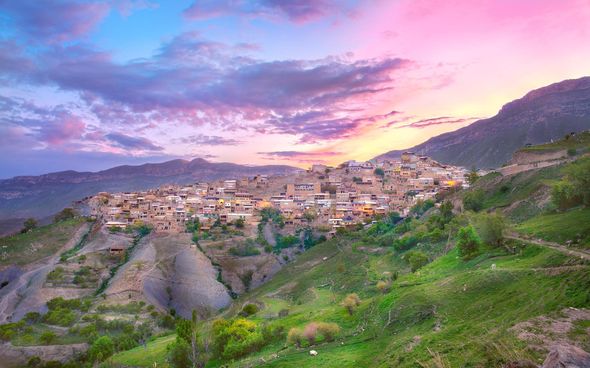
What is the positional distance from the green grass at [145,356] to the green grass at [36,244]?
1678 inches

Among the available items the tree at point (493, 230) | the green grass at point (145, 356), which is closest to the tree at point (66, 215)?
the green grass at point (145, 356)

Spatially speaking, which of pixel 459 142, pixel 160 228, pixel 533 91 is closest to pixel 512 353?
pixel 160 228

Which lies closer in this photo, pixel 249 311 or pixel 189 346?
pixel 189 346

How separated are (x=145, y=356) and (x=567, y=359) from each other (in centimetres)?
2992

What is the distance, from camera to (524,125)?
148 meters

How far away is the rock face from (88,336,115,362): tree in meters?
34.6

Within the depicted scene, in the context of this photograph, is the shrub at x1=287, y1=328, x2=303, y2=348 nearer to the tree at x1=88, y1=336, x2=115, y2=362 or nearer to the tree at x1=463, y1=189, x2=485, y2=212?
the tree at x1=88, y1=336, x2=115, y2=362

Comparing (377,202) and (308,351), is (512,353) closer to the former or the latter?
(308,351)

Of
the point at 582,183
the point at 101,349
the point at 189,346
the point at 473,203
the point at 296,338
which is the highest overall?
the point at 582,183

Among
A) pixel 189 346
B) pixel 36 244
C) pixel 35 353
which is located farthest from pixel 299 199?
pixel 189 346

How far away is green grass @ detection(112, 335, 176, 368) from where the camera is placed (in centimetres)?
2848

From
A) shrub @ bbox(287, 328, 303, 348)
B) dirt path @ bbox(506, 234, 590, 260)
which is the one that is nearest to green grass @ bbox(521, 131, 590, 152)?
dirt path @ bbox(506, 234, 590, 260)

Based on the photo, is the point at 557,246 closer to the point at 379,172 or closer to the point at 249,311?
the point at 249,311

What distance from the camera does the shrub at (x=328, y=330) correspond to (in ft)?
65.9
